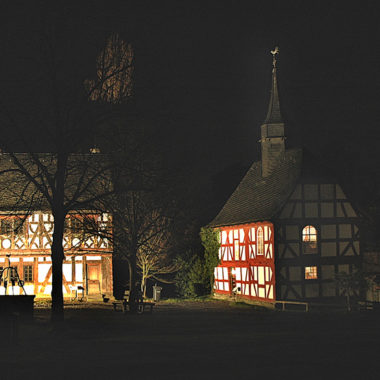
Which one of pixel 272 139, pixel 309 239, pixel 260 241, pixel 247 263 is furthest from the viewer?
pixel 272 139

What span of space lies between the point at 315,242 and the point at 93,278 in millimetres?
13520

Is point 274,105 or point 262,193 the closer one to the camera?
point 262,193

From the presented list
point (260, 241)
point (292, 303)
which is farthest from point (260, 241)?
point (292, 303)

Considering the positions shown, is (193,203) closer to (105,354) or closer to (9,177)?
(9,177)

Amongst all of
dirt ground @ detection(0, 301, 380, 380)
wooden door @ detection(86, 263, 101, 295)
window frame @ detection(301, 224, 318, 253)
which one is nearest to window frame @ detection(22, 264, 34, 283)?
wooden door @ detection(86, 263, 101, 295)

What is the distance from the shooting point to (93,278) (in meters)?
41.4

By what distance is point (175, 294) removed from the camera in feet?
162

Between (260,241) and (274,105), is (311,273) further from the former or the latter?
(274,105)

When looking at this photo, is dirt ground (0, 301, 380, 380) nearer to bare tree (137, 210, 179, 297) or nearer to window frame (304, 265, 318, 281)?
window frame (304, 265, 318, 281)

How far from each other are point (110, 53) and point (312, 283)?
63.5 feet

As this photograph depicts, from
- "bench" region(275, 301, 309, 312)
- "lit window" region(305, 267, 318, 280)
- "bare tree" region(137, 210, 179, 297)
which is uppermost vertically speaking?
"bare tree" region(137, 210, 179, 297)

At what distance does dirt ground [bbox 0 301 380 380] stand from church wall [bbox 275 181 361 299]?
7.58m

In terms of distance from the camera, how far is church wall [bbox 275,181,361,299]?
Result: 36.3 meters

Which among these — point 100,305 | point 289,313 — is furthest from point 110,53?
point 100,305
